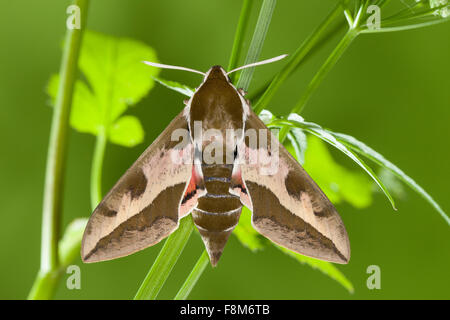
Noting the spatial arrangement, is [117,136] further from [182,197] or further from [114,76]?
[182,197]

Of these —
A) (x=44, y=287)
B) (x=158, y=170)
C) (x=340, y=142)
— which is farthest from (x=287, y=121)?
(x=44, y=287)

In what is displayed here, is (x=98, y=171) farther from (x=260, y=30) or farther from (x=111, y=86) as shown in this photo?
(x=260, y=30)

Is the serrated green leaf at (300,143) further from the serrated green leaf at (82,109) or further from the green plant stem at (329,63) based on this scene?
the serrated green leaf at (82,109)

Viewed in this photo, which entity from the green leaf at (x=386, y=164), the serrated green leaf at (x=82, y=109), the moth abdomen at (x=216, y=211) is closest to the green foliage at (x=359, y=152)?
the green leaf at (x=386, y=164)

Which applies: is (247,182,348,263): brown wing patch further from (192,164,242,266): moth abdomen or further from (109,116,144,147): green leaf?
(109,116,144,147): green leaf

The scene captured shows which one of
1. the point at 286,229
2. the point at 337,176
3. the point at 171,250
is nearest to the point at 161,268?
the point at 171,250

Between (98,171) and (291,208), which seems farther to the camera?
(98,171)
